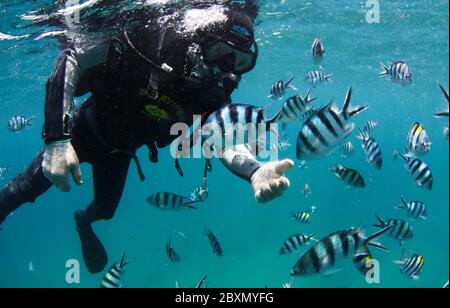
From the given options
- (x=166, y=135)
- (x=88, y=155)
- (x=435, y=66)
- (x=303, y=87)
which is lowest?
(x=303, y=87)

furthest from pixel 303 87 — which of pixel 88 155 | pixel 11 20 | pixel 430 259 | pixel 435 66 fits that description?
pixel 88 155

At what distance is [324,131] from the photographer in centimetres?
343

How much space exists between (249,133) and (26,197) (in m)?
4.25

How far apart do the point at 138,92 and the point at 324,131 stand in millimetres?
2493

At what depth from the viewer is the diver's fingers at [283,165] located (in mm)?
2785

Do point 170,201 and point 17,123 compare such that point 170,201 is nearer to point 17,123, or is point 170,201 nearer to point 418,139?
point 418,139

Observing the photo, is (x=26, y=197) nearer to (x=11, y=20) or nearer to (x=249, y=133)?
(x=249, y=133)

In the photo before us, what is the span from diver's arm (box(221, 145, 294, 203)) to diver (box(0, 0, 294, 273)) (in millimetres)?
11

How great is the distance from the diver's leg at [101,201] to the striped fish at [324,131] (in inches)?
148

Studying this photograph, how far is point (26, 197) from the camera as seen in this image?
19.1 ft

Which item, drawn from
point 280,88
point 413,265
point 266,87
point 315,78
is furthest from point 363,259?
point 266,87

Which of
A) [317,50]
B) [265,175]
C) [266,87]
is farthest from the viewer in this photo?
[266,87]

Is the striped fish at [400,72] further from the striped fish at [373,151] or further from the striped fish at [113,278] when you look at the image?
the striped fish at [113,278]
